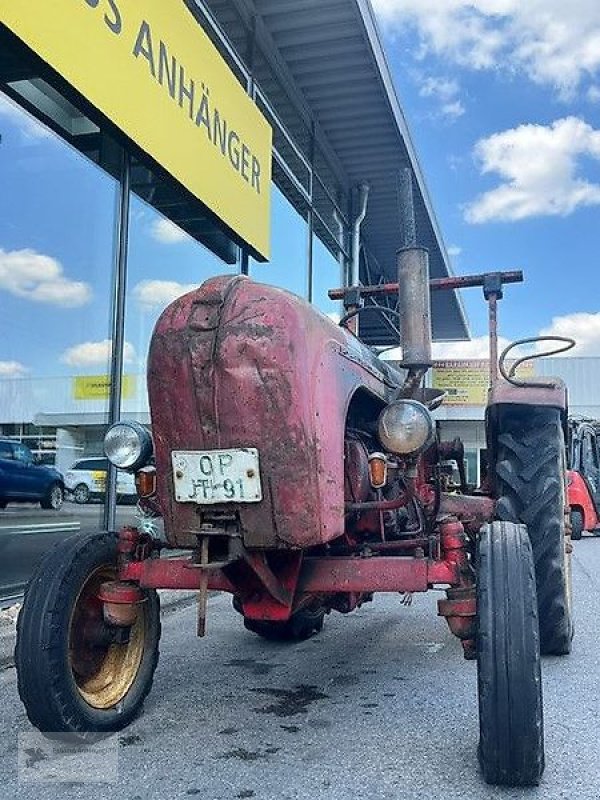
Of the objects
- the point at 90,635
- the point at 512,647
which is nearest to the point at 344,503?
the point at 512,647

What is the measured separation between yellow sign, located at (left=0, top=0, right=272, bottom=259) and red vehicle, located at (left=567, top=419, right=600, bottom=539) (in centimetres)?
864

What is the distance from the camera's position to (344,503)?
3299mm

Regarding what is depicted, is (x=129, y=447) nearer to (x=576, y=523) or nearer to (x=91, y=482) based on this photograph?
(x=91, y=482)

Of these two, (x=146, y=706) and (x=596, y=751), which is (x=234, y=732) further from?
(x=596, y=751)

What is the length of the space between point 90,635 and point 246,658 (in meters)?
1.37

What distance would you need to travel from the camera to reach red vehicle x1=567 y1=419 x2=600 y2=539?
47.1 ft

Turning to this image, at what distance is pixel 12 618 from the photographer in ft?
16.7

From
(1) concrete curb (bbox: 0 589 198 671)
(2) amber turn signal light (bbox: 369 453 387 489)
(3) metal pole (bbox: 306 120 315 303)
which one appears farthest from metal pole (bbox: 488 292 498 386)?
(3) metal pole (bbox: 306 120 315 303)

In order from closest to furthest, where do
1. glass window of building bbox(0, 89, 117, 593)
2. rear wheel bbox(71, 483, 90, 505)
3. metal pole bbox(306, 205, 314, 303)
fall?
glass window of building bbox(0, 89, 117, 593)
rear wheel bbox(71, 483, 90, 505)
metal pole bbox(306, 205, 314, 303)

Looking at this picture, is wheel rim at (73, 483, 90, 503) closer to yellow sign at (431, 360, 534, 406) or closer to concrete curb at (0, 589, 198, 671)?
concrete curb at (0, 589, 198, 671)

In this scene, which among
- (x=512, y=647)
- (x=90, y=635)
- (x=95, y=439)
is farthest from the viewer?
(x=95, y=439)

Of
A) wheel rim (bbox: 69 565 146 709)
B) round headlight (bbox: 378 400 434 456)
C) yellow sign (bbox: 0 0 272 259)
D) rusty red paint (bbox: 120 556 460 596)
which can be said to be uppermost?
yellow sign (bbox: 0 0 272 259)

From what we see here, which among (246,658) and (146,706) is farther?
(246,658)

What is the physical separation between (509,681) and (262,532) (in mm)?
972
